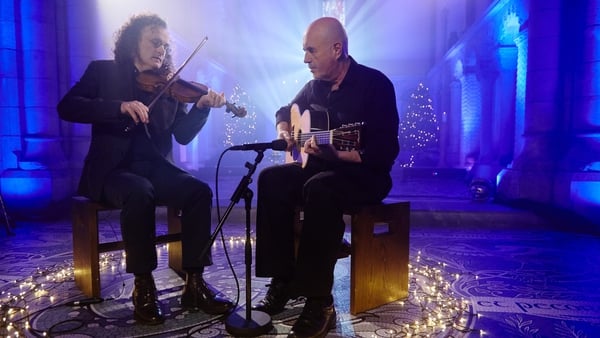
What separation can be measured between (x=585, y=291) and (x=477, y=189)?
377 centimetres

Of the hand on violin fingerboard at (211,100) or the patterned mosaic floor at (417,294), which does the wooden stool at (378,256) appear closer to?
the patterned mosaic floor at (417,294)

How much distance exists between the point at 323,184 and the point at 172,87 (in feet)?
4.69

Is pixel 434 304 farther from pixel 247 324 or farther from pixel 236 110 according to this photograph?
pixel 236 110

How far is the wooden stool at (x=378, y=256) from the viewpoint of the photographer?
2639mm

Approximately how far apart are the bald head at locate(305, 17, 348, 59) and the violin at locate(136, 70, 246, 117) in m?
0.96

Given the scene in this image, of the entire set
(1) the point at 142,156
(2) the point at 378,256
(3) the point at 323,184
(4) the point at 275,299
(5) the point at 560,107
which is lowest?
(4) the point at 275,299

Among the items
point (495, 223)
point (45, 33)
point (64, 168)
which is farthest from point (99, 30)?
point (495, 223)

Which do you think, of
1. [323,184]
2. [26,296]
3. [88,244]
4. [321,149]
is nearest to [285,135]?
[321,149]

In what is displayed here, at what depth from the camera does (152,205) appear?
262 centimetres

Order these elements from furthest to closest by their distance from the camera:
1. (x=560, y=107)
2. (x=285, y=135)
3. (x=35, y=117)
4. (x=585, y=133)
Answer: (x=35, y=117) → (x=560, y=107) → (x=585, y=133) → (x=285, y=135)

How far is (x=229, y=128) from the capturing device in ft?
54.2

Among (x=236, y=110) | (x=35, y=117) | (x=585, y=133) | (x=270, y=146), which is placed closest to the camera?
(x=270, y=146)

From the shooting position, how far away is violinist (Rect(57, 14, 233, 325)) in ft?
8.42

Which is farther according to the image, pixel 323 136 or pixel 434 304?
pixel 434 304
